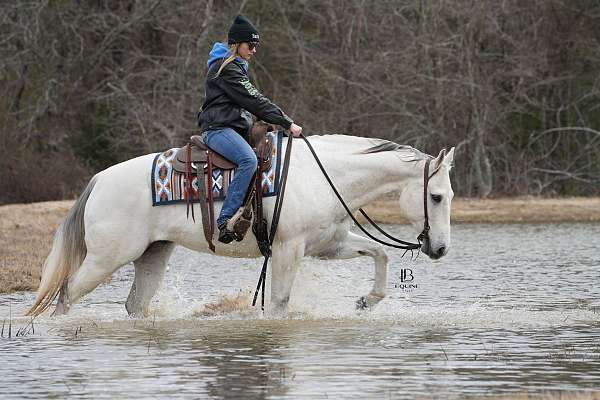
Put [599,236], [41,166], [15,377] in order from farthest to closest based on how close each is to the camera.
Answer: [41,166], [599,236], [15,377]

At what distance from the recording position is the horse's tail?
36.4ft

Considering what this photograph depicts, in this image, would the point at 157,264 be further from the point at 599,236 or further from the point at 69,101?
the point at 69,101

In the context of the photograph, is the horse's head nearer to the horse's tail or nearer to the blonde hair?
the blonde hair

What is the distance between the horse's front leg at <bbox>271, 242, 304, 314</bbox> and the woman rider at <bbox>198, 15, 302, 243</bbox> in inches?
17.0

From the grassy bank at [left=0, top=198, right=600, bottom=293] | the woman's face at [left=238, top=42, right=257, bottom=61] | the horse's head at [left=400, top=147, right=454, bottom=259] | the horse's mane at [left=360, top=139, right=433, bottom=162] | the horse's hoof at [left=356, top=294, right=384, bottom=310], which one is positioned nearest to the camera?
the woman's face at [left=238, top=42, right=257, bottom=61]

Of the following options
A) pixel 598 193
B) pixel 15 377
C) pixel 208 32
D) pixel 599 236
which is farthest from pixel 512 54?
pixel 15 377

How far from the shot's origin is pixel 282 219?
10656 millimetres

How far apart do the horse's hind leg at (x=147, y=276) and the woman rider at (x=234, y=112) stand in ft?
2.59

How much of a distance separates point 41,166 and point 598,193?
1326cm

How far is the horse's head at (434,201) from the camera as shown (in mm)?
10906

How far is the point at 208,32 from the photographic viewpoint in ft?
104

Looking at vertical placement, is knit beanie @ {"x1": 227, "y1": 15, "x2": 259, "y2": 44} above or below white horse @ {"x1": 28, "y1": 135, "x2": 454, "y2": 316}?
above

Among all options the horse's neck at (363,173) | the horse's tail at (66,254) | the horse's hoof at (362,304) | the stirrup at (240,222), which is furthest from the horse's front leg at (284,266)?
the horse's tail at (66,254)

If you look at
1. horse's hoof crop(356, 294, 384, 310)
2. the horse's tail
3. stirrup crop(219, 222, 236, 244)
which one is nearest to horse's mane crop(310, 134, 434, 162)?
stirrup crop(219, 222, 236, 244)
